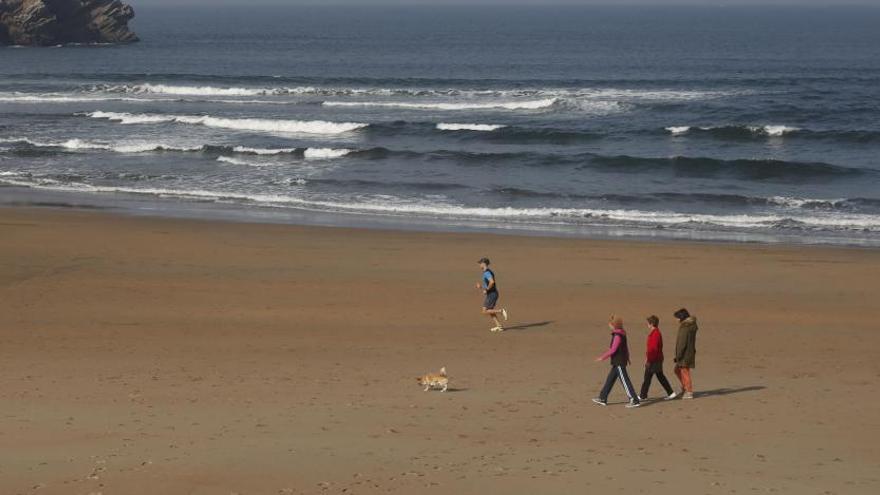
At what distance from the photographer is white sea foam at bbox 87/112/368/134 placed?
4828cm

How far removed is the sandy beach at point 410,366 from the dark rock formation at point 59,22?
8002 cm

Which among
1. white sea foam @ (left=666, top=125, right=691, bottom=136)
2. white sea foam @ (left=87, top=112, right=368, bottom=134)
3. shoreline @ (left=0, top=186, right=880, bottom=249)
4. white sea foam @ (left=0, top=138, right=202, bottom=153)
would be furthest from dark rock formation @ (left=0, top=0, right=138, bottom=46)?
shoreline @ (left=0, top=186, right=880, bottom=249)

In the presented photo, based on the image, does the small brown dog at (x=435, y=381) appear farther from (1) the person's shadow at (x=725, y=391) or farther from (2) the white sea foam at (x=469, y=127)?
(2) the white sea foam at (x=469, y=127)

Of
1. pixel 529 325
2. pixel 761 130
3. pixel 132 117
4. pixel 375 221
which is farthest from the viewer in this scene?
pixel 132 117

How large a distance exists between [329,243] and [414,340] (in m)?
8.33

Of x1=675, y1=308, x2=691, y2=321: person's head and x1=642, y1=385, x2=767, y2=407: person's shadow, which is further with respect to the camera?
x1=642, y1=385, x2=767, y2=407: person's shadow

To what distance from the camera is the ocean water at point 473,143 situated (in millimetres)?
31312

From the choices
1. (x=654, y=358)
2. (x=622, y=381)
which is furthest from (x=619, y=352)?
(x=654, y=358)

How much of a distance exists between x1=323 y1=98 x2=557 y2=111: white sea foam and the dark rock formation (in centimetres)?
5254

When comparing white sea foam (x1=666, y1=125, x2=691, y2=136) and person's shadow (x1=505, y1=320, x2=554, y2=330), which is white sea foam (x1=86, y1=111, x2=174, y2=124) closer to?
white sea foam (x1=666, y1=125, x2=691, y2=136)

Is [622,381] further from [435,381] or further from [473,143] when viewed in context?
[473,143]

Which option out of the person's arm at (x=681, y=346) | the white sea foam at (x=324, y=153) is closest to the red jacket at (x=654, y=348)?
the person's arm at (x=681, y=346)

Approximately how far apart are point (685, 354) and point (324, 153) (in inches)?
1113

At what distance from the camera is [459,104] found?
56.2 m
